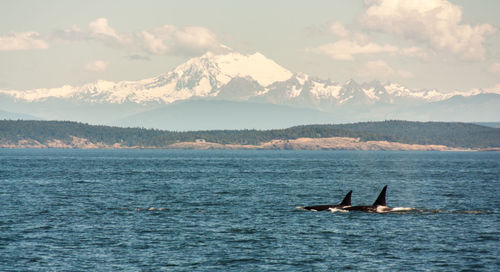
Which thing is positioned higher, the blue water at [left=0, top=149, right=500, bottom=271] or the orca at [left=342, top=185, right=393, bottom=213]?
the orca at [left=342, top=185, right=393, bottom=213]

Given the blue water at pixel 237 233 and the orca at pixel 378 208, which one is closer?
the blue water at pixel 237 233

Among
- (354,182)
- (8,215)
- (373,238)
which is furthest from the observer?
(354,182)

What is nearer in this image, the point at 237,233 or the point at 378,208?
the point at 237,233

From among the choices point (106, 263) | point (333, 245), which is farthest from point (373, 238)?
point (106, 263)

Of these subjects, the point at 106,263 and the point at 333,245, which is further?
the point at 333,245

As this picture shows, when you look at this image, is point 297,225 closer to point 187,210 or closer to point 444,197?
point 187,210

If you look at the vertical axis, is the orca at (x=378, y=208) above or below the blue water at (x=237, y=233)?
above

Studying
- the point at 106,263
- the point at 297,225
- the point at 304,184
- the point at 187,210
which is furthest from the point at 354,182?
the point at 106,263

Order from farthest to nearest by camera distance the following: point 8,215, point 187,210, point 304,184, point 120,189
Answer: point 304,184 < point 120,189 < point 187,210 < point 8,215

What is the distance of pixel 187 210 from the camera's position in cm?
7281

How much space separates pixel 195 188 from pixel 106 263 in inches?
2433

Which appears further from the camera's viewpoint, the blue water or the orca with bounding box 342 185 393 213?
the orca with bounding box 342 185 393 213

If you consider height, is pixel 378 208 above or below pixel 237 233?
above

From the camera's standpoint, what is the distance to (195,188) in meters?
106
